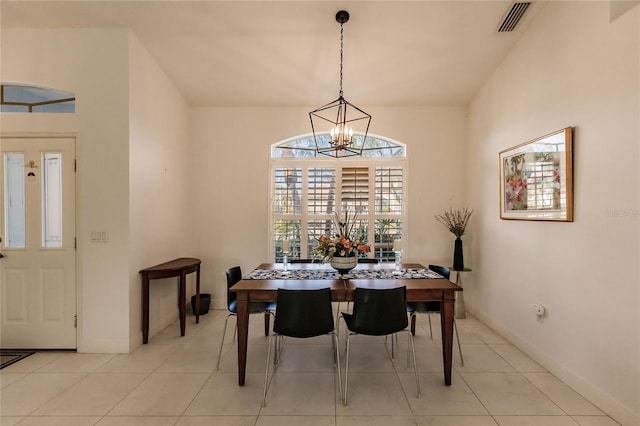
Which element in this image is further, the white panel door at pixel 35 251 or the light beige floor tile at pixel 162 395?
the white panel door at pixel 35 251

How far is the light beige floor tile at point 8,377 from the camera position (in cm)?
233

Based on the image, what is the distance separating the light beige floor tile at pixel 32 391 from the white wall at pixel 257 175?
198cm

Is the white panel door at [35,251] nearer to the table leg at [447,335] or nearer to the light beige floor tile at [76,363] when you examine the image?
the light beige floor tile at [76,363]

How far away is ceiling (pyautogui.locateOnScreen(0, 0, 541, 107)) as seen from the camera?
8.82 feet

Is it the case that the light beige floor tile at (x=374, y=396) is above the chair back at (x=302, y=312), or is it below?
below

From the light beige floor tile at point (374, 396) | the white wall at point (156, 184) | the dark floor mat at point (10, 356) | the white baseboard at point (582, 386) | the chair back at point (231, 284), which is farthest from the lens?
the white wall at point (156, 184)

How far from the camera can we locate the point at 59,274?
2883mm

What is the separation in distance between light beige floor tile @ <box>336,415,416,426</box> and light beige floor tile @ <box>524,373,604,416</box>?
45.3 inches

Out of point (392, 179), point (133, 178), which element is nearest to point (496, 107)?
point (392, 179)

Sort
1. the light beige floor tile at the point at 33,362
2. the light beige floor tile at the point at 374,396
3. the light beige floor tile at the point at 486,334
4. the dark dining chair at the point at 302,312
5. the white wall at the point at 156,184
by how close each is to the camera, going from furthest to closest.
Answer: the light beige floor tile at the point at 486,334, the white wall at the point at 156,184, the light beige floor tile at the point at 33,362, the dark dining chair at the point at 302,312, the light beige floor tile at the point at 374,396

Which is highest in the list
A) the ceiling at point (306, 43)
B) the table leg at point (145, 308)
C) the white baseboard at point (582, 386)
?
the ceiling at point (306, 43)

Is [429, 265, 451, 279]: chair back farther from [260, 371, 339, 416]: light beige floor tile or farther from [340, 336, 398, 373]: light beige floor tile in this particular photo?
[260, 371, 339, 416]: light beige floor tile

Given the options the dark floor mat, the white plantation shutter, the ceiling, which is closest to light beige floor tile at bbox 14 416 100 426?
the dark floor mat

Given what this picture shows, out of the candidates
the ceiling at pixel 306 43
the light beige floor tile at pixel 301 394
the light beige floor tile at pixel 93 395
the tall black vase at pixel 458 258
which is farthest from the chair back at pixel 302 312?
the ceiling at pixel 306 43
